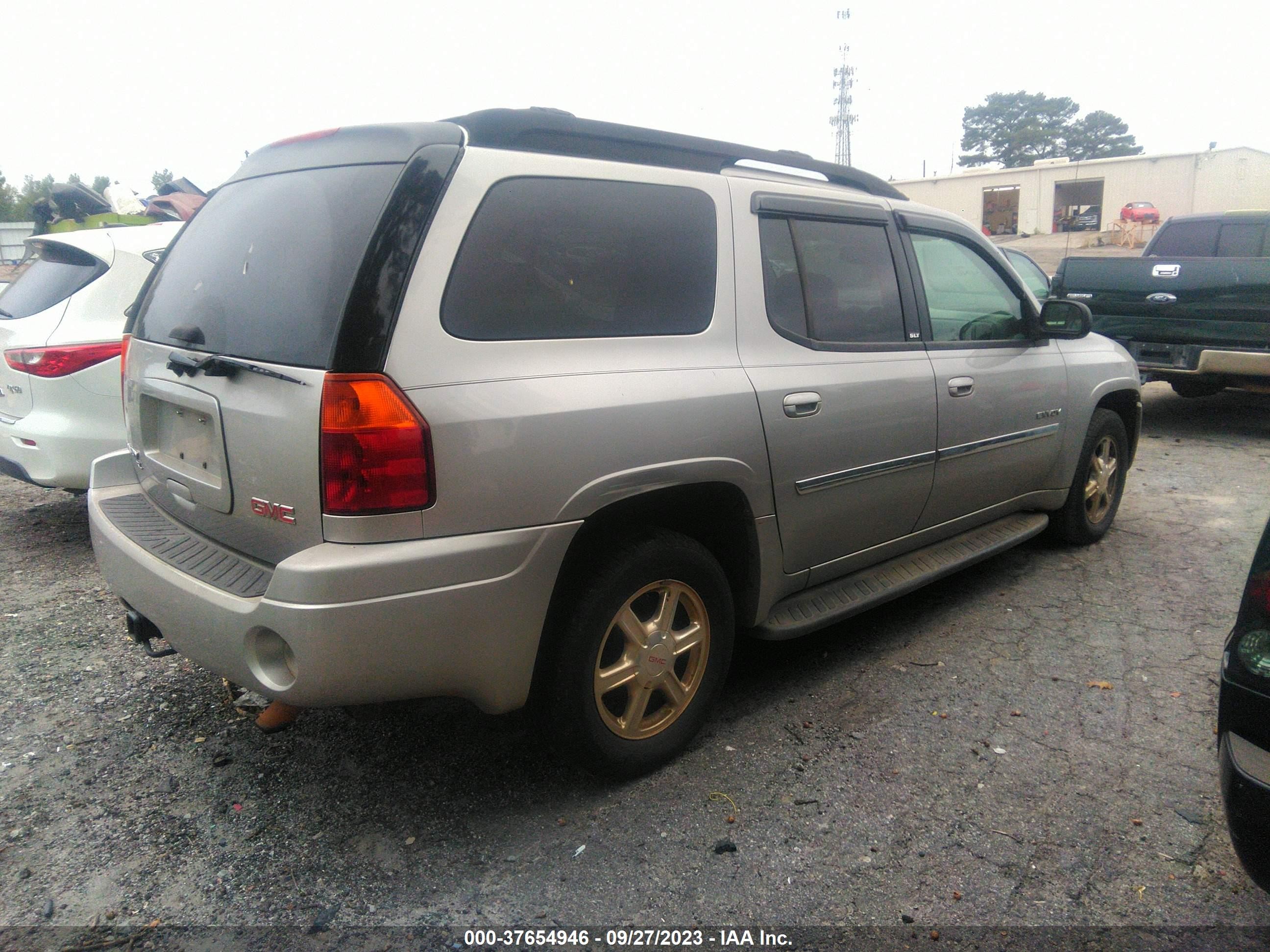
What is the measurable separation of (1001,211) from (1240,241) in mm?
38396

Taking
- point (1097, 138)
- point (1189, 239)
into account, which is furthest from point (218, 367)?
point (1097, 138)

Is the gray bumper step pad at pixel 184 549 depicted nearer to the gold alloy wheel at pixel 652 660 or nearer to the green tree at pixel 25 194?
the gold alloy wheel at pixel 652 660

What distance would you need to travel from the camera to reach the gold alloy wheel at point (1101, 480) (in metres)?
4.85

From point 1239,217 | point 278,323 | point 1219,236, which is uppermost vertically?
point 278,323

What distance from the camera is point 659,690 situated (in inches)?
109

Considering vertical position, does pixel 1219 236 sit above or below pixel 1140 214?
above

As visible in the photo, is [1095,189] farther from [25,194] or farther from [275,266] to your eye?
[25,194]

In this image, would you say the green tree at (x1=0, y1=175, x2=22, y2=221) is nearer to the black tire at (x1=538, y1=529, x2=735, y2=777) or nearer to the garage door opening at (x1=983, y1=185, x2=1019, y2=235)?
the garage door opening at (x1=983, y1=185, x2=1019, y2=235)

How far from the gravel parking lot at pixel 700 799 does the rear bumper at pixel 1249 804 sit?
0.42 meters

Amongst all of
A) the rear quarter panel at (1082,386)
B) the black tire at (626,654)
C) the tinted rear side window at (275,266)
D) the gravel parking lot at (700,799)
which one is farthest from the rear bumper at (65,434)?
the rear quarter panel at (1082,386)

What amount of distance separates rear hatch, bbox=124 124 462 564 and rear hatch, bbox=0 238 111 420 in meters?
2.34

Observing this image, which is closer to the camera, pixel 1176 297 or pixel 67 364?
pixel 67 364

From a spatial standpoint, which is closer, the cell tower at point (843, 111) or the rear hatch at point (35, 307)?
the rear hatch at point (35, 307)

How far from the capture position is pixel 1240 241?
30.6 feet
